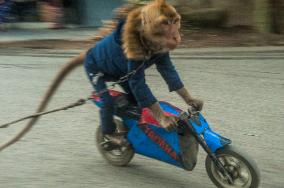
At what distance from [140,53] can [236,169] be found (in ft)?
3.60

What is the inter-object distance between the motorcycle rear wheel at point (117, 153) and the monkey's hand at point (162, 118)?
74cm

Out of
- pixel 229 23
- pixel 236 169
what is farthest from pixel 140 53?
pixel 229 23

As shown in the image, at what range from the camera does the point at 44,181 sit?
15.1 feet

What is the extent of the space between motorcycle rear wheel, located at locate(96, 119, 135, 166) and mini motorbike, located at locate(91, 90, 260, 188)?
0.72 ft

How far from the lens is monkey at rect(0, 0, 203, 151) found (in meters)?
3.62

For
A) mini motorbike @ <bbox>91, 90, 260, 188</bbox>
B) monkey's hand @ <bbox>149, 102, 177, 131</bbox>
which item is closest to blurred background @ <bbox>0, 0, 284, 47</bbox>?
mini motorbike @ <bbox>91, 90, 260, 188</bbox>

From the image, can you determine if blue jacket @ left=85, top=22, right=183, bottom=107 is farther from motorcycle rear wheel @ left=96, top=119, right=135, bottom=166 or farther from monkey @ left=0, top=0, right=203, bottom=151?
motorcycle rear wheel @ left=96, top=119, right=135, bottom=166

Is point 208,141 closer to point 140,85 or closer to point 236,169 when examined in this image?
point 236,169

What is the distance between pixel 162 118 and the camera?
3955 millimetres

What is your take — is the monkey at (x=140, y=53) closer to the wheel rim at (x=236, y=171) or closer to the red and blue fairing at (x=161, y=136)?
the red and blue fairing at (x=161, y=136)

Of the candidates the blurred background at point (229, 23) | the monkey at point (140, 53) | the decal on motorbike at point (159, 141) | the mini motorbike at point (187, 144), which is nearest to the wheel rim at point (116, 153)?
the monkey at point (140, 53)

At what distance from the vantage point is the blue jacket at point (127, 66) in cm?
391

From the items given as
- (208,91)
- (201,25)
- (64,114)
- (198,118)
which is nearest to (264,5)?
(201,25)

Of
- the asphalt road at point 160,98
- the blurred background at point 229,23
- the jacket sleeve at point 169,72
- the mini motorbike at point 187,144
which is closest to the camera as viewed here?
the mini motorbike at point 187,144
